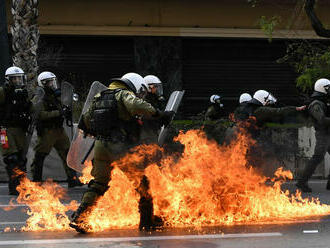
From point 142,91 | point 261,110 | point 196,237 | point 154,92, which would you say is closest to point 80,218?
point 196,237

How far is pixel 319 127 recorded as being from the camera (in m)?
10.2

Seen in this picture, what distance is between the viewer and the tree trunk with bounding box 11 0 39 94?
1388 centimetres

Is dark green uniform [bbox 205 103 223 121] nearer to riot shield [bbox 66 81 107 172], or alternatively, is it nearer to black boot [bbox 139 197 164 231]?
riot shield [bbox 66 81 107 172]

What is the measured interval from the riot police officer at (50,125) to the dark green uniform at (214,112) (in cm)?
441

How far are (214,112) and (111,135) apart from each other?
868 cm

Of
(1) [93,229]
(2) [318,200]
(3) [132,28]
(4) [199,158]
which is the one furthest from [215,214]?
(3) [132,28]

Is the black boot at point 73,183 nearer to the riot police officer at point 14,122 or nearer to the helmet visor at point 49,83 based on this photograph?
the riot police officer at point 14,122

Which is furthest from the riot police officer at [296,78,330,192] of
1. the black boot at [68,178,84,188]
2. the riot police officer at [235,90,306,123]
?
the black boot at [68,178,84,188]

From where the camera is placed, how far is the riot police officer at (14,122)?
9.42m

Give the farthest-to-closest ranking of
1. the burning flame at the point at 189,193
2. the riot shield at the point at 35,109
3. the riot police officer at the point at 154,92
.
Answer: the riot shield at the point at 35,109 < the riot police officer at the point at 154,92 < the burning flame at the point at 189,193

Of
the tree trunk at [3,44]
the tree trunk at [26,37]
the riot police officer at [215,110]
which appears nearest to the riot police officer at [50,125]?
the tree trunk at [3,44]

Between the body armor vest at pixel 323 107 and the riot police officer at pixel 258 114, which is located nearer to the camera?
the body armor vest at pixel 323 107

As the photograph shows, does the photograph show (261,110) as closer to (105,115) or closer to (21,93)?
(21,93)

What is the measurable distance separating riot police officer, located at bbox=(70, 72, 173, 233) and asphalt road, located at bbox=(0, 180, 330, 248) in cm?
25
